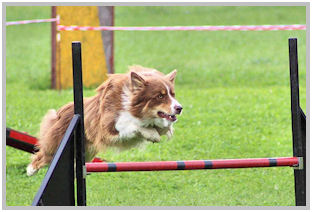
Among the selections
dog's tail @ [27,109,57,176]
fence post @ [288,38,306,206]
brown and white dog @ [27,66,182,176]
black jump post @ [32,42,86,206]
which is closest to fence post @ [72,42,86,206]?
black jump post @ [32,42,86,206]

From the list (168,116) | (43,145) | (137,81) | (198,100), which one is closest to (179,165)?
(168,116)

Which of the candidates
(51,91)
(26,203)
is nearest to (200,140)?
(26,203)

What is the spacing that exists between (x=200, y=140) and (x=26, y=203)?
2.91 m

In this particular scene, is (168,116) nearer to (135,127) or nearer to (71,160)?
(135,127)

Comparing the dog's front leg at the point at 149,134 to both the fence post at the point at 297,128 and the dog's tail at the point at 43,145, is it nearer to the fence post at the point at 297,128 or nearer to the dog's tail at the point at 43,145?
the dog's tail at the point at 43,145

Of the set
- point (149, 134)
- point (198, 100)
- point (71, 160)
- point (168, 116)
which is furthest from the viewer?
point (198, 100)

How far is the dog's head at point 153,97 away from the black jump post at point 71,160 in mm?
481

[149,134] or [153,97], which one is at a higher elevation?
[153,97]

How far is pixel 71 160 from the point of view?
4.72m

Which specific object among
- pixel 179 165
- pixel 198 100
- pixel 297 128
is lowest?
pixel 179 165

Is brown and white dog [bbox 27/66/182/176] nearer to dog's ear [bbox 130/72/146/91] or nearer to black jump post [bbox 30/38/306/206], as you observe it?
dog's ear [bbox 130/72/146/91]

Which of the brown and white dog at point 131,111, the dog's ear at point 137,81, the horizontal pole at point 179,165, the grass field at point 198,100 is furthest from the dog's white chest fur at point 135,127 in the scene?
the grass field at point 198,100

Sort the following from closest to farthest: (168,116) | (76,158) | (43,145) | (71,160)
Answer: (71,160)
(76,158)
(168,116)
(43,145)

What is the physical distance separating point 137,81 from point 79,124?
0.59m
